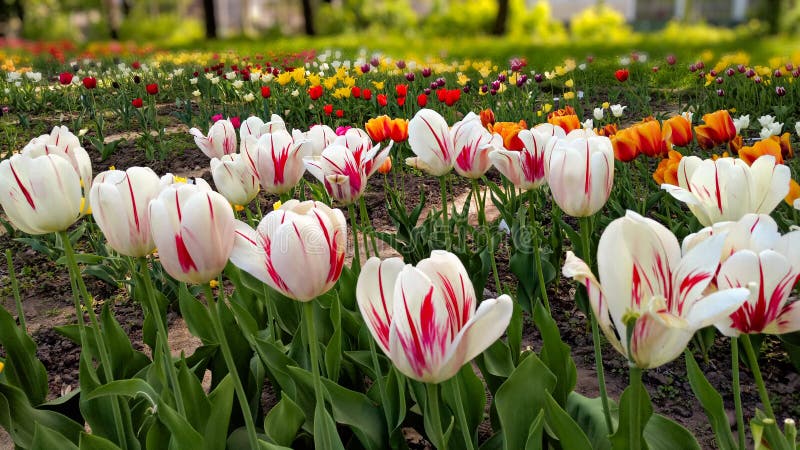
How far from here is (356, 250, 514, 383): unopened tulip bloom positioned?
946 mm

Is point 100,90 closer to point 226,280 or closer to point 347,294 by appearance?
point 226,280

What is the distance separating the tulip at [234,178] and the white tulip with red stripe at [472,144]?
0.50 metres

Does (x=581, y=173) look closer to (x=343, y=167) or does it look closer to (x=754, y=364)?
(x=754, y=364)

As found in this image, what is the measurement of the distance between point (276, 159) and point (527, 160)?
0.58 metres

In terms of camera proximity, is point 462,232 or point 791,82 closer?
point 462,232

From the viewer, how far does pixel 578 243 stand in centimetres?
248

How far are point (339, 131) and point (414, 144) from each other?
264 mm

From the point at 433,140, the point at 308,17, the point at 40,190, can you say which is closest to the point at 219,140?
the point at 433,140

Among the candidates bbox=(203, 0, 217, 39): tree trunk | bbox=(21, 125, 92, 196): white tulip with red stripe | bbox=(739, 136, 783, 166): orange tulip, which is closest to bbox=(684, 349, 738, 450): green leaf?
bbox=(739, 136, 783, 166): orange tulip

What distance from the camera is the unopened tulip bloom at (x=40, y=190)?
1.39 m

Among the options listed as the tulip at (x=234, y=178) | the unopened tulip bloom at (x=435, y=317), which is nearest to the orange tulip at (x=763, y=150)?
the unopened tulip bloom at (x=435, y=317)

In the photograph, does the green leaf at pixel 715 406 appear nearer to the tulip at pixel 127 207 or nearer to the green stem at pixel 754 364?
the green stem at pixel 754 364

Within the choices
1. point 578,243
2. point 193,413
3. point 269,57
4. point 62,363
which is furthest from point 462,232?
point 269,57

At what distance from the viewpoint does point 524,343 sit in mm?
2578
